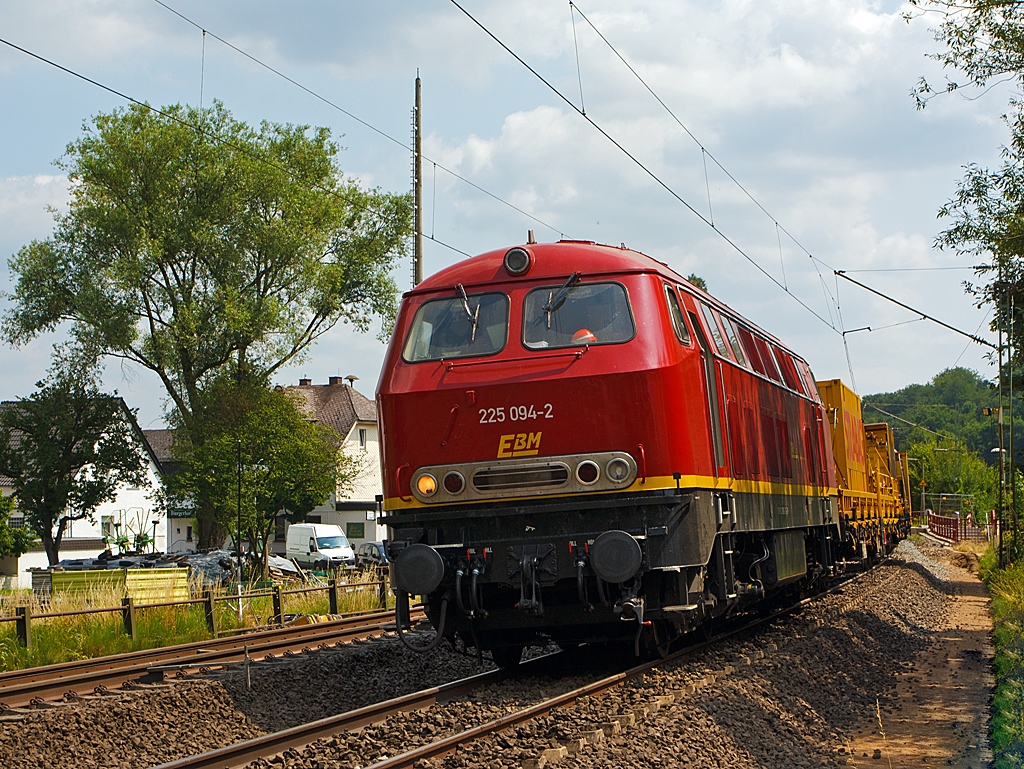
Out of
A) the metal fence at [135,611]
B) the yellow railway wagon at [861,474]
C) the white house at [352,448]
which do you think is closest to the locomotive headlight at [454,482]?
the metal fence at [135,611]

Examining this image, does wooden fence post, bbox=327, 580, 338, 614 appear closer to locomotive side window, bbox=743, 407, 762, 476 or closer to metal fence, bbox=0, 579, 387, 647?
metal fence, bbox=0, 579, 387, 647

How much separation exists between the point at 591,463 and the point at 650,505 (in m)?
0.60

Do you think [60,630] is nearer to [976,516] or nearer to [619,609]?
[619,609]

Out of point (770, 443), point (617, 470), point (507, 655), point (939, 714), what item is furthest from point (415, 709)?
point (770, 443)

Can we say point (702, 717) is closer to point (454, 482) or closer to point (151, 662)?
point (454, 482)

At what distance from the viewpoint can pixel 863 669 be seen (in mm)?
12195

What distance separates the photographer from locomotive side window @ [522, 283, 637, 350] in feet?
31.9

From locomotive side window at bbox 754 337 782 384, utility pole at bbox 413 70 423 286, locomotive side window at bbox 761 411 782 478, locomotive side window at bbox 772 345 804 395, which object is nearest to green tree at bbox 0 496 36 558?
utility pole at bbox 413 70 423 286

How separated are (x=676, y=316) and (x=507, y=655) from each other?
3.70 meters

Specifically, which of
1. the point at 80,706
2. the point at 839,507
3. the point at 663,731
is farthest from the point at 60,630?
the point at 839,507

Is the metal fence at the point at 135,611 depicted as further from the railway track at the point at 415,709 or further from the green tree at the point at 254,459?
the green tree at the point at 254,459

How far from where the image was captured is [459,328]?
398 inches

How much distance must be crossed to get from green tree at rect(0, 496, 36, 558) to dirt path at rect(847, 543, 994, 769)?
1203 inches

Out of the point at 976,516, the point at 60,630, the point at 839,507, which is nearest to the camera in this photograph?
the point at 60,630
